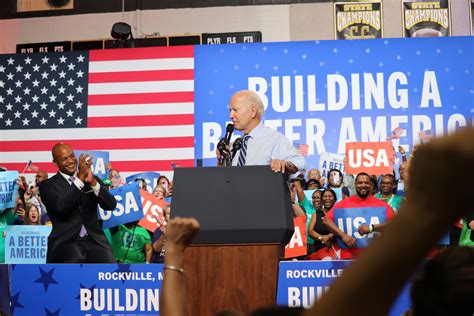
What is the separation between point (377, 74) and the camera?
8.11 m

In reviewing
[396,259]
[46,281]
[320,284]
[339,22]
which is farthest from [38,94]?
[396,259]

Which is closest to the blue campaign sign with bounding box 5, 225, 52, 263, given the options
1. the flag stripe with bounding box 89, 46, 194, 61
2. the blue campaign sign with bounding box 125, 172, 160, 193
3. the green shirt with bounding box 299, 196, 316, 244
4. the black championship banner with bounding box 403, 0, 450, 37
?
the blue campaign sign with bounding box 125, 172, 160, 193

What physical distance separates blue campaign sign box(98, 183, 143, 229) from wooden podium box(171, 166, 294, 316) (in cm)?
309

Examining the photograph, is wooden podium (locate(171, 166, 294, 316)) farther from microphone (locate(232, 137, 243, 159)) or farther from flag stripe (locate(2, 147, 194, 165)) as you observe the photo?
flag stripe (locate(2, 147, 194, 165))

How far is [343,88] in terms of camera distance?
8.13 metres

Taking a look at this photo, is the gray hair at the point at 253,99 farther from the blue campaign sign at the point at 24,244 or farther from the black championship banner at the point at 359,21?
the black championship banner at the point at 359,21

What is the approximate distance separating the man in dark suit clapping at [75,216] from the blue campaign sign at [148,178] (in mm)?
3199

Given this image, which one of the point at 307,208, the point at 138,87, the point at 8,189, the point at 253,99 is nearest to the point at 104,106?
the point at 138,87

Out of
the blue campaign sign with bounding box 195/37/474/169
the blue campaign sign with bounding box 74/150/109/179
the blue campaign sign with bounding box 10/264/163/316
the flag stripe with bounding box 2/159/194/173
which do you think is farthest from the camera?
the flag stripe with bounding box 2/159/194/173

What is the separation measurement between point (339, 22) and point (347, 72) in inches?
109

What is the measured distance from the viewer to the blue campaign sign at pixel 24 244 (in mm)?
6684

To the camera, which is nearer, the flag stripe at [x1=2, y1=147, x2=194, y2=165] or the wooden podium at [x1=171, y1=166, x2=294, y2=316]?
the wooden podium at [x1=171, y1=166, x2=294, y2=316]

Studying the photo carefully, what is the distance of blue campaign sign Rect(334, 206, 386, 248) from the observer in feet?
18.3

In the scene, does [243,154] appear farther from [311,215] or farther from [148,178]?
[148,178]
